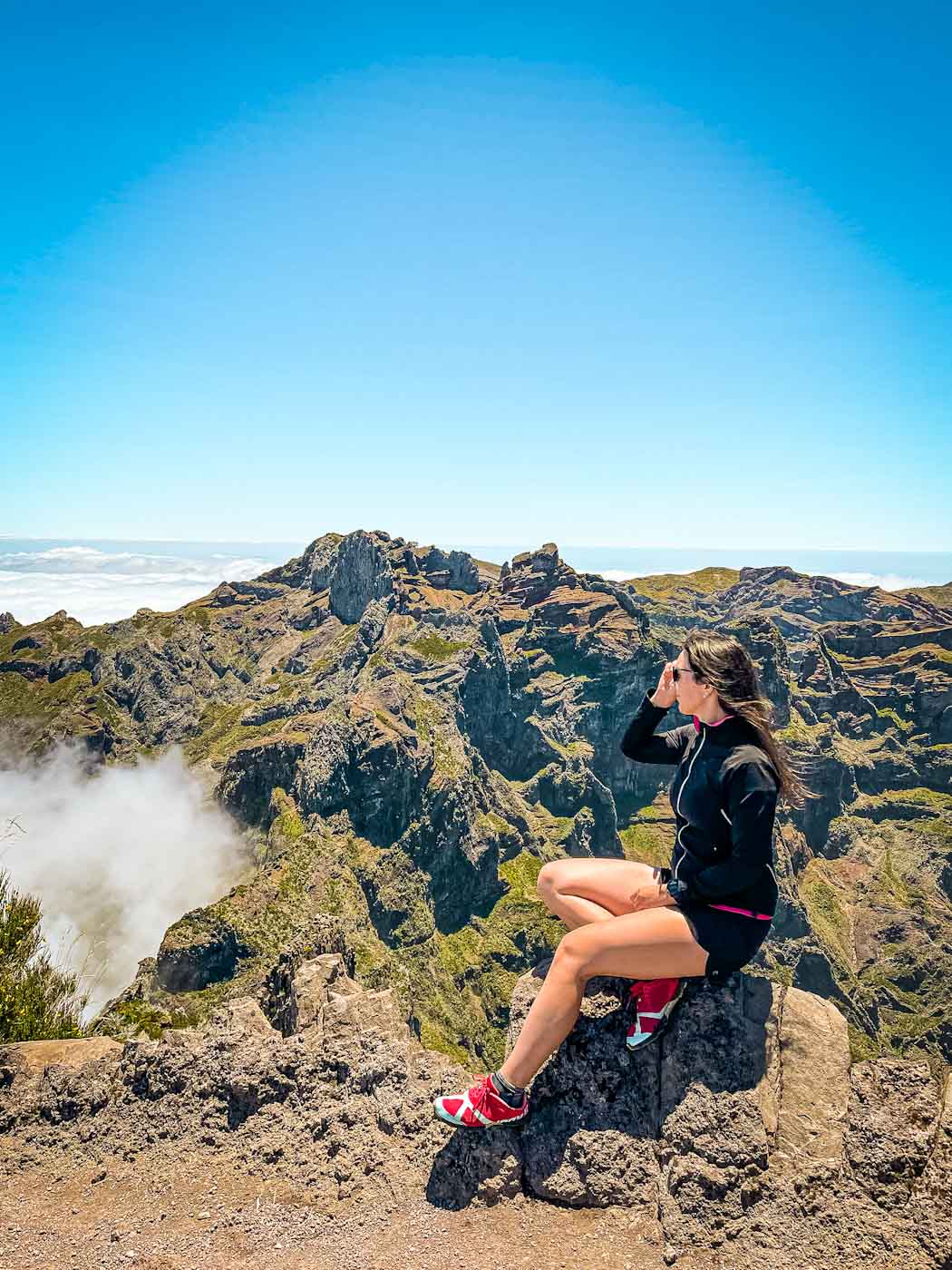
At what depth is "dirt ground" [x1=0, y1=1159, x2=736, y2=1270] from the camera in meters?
6.53

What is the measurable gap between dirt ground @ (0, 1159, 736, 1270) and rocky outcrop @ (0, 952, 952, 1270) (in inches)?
9.1

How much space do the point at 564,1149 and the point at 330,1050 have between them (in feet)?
12.8

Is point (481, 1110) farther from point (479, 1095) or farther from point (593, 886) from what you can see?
point (593, 886)

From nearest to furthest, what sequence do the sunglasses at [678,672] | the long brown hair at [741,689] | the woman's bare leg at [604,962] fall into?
the woman's bare leg at [604,962] < the long brown hair at [741,689] < the sunglasses at [678,672]

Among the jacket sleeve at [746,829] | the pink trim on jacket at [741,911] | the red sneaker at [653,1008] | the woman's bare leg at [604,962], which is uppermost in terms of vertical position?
the jacket sleeve at [746,829]

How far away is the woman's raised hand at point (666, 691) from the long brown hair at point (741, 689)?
1.51 ft

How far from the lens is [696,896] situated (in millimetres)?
7098

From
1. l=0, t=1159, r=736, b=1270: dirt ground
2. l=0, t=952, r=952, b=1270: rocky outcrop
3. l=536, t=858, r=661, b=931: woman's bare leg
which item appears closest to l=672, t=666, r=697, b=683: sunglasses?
l=536, t=858, r=661, b=931: woman's bare leg

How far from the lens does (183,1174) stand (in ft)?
26.5

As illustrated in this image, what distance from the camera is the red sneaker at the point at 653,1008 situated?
24.8ft

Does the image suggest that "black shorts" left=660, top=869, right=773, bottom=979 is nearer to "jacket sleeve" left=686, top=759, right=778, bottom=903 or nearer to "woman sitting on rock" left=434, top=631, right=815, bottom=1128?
"woman sitting on rock" left=434, top=631, right=815, bottom=1128

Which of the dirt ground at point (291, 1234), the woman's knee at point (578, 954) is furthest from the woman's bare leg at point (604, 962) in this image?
the dirt ground at point (291, 1234)

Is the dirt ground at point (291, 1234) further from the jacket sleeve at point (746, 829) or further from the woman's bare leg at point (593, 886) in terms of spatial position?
the jacket sleeve at point (746, 829)

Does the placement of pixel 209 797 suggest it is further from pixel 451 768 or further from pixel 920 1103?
pixel 920 1103
